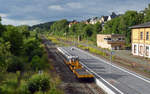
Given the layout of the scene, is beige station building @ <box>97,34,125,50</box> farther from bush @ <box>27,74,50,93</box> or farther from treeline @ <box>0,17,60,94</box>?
bush @ <box>27,74,50,93</box>

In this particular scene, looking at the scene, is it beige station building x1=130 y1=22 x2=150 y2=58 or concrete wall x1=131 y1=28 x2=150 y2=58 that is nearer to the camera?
beige station building x1=130 y1=22 x2=150 y2=58

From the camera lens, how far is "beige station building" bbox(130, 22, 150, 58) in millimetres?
34678

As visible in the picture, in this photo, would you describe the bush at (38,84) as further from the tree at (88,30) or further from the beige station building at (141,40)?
the tree at (88,30)

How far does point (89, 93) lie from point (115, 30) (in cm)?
5596

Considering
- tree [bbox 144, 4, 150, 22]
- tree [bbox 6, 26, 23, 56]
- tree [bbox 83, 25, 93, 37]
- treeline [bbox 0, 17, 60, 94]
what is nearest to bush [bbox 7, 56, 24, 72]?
treeline [bbox 0, 17, 60, 94]

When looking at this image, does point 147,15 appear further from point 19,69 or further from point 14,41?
point 19,69

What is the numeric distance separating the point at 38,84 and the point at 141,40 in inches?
1144

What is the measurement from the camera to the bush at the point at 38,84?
550 inches

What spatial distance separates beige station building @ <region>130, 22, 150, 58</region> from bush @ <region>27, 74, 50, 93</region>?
2631cm

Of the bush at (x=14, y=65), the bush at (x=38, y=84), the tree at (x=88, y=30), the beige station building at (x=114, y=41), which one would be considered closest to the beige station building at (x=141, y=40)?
the beige station building at (x=114, y=41)

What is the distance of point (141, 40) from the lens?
3691cm

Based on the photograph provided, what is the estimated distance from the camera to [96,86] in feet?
61.0

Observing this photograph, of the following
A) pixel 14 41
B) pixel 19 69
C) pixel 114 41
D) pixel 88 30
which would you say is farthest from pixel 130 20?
pixel 19 69

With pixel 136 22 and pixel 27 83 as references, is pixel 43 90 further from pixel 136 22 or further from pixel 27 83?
pixel 136 22
